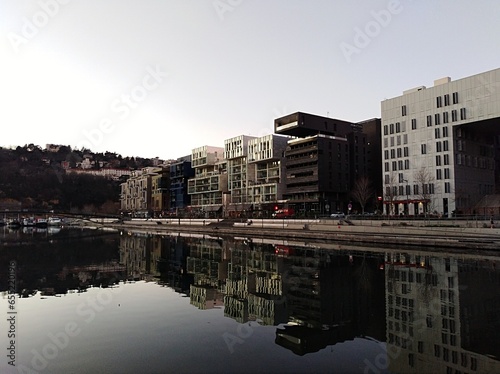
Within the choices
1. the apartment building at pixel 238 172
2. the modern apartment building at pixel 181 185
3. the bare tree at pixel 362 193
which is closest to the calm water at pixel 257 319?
the bare tree at pixel 362 193

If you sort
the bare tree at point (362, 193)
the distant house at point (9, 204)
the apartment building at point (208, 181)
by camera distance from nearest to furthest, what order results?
the bare tree at point (362, 193) → the apartment building at point (208, 181) → the distant house at point (9, 204)

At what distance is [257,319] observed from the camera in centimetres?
1625

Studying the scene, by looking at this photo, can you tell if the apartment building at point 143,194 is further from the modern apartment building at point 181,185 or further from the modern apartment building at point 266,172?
the modern apartment building at point 266,172

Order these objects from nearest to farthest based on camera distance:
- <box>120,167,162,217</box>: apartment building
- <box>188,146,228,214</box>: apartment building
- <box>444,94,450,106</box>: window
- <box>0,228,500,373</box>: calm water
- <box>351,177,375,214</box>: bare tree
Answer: <box>0,228,500,373</box>: calm water → <box>444,94,450,106</box>: window → <box>351,177,375,214</box>: bare tree → <box>188,146,228,214</box>: apartment building → <box>120,167,162,217</box>: apartment building

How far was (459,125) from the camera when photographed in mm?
84312

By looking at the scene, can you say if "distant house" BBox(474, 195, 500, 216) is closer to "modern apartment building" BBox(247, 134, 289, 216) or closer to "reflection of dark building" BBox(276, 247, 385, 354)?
"modern apartment building" BBox(247, 134, 289, 216)

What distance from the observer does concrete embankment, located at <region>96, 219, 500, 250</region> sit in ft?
131

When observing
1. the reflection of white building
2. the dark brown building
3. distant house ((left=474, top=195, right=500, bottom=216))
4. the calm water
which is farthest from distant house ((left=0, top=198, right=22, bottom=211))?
the reflection of white building

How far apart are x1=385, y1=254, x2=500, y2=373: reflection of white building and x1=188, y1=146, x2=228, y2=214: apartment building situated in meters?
116

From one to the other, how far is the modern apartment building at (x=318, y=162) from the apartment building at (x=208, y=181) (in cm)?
3448

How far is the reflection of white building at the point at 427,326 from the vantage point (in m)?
10.9

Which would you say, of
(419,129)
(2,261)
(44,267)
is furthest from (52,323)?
(419,129)

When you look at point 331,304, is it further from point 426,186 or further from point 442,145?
point 442,145

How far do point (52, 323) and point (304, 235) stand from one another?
47.4 meters
